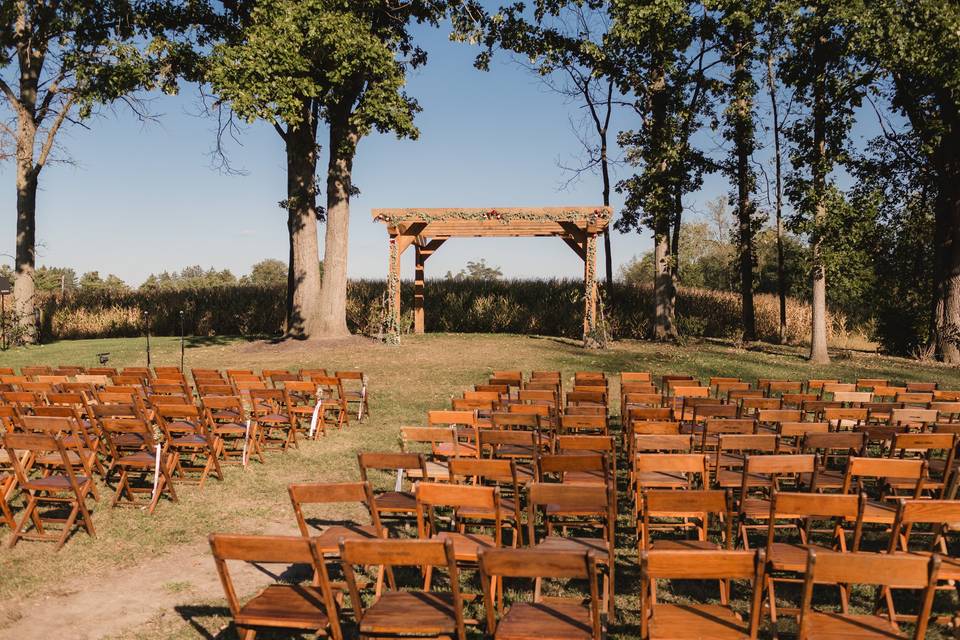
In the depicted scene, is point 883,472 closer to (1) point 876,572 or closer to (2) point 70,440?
Answer: (1) point 876,572

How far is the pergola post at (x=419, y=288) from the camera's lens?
26469 mm

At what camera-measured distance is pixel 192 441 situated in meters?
8.24

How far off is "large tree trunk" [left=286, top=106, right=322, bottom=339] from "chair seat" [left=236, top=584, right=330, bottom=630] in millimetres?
19333

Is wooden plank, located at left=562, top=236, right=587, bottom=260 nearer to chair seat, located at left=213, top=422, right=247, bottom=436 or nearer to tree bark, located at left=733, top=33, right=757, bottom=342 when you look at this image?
tree bark, located at left=733, top=33, right=757, bottom=342

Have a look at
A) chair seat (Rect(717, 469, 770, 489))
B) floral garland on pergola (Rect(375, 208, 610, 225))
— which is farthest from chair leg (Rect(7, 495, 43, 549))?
floral garland on pergola (Rect(375, 208, 610, 225))

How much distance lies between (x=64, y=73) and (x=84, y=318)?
33.0 ft

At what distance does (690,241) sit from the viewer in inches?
2904

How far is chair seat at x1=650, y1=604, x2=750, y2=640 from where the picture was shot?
3.89 m

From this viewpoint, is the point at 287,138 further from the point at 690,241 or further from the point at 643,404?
the point at 690,241

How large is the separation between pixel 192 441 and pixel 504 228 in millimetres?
16805

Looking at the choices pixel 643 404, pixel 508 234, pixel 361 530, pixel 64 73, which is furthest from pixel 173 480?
pixel 64 73

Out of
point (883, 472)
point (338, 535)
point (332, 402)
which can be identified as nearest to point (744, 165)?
point (332, 402)

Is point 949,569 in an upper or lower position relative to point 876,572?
lower

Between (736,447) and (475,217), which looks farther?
(475,217)
